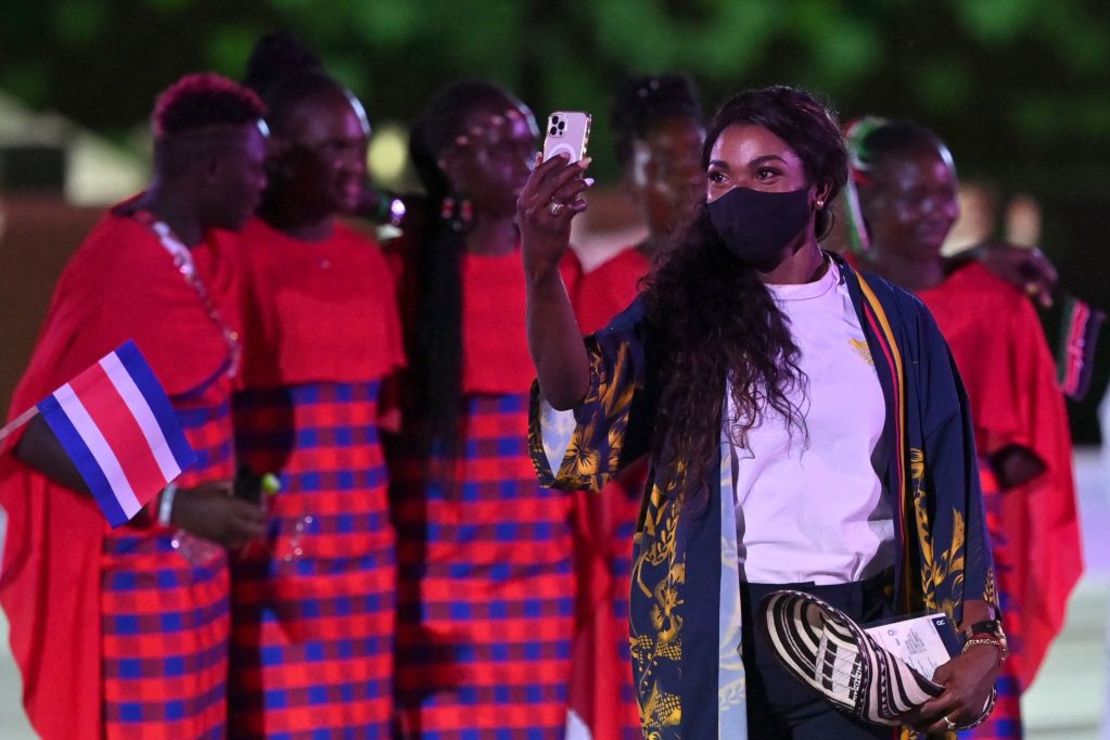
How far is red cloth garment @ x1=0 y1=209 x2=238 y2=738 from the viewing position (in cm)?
495

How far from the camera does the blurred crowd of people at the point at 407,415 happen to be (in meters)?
5.09

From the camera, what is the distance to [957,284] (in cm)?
570

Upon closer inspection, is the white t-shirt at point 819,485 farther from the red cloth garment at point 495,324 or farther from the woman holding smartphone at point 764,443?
the red cloth garment at point 495,324

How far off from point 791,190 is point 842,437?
444 mm

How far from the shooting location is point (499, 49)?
1652 centimetres

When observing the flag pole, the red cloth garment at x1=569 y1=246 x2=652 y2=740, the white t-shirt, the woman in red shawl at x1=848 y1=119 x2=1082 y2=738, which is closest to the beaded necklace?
the flag pole

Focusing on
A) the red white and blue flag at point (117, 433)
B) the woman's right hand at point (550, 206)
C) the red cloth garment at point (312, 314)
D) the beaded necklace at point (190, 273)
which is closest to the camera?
the woman's right hand at point (550, 206)

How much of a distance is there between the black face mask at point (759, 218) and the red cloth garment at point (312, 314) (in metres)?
1.96

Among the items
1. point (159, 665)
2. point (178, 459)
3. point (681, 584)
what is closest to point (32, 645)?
point (159, 665)

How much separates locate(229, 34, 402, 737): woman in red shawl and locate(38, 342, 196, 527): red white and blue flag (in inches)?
25.7

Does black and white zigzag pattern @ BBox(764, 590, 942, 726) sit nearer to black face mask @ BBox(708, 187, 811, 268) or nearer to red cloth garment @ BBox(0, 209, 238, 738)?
black face mask @ BBox(708, 187, 811, 268)

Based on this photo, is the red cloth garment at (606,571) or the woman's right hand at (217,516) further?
the red cloth garment at (606,571)

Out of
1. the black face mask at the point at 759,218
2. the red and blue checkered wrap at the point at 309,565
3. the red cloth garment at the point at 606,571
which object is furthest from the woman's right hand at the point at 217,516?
the black face mask at the point at 759,218

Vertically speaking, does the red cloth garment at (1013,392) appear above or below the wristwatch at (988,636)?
above
